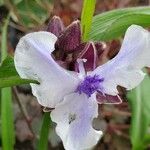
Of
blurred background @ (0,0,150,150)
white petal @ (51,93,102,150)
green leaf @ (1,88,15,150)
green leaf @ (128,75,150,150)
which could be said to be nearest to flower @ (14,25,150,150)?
white petal @ (51,93,102,150)

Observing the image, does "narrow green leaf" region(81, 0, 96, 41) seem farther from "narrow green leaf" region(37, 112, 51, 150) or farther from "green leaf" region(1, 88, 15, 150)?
"green leaf" region(1, 88, 15, 150)

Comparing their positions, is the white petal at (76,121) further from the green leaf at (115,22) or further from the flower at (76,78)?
the green leaf at (115,22)

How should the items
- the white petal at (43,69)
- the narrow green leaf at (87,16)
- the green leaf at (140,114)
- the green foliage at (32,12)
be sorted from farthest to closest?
1. the green foliage at (32,12)
2. the green leaf at (140,114)
3. the narrow green leaf at (87,16)
4. the white petal at (43,69)

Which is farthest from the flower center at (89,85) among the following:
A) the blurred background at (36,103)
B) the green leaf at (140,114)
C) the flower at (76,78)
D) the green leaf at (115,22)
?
the blurred background at (36,103)

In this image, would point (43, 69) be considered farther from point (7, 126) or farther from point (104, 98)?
point (7, 126)

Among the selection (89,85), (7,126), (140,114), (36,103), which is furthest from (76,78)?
(36,103)
